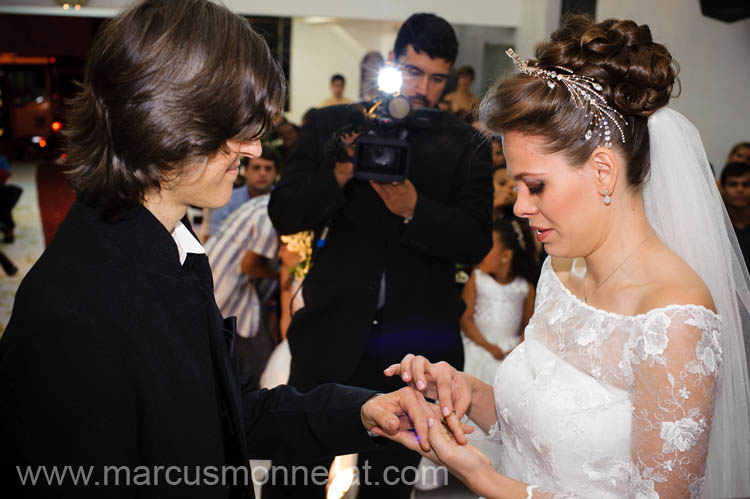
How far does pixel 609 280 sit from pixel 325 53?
8.38 meters

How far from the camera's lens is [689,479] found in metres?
1.25

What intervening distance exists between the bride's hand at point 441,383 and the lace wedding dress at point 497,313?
2.19m

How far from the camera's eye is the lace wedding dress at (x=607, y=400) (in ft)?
4.06

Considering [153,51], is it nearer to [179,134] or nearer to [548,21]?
[179,134]

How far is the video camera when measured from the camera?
2125 millimetres

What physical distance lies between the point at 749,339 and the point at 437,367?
75 cm

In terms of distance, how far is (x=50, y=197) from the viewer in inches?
416

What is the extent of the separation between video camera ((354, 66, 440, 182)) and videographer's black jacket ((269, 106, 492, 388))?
0.23 feet

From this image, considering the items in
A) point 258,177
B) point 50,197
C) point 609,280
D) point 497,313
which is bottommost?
point 50,197

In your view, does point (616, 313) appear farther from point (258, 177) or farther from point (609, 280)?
point (258, 177)

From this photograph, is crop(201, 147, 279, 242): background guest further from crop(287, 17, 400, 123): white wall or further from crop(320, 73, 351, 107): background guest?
crop(320, 73, 351, 107): background guest

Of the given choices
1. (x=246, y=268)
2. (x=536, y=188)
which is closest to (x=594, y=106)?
(x=536, y=188)

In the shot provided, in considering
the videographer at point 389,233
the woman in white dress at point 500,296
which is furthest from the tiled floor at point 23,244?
the videographer at point 389,233

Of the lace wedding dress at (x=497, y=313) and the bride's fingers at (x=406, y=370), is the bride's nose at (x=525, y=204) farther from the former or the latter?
the lace wedding dress at (x=497, y=313)
